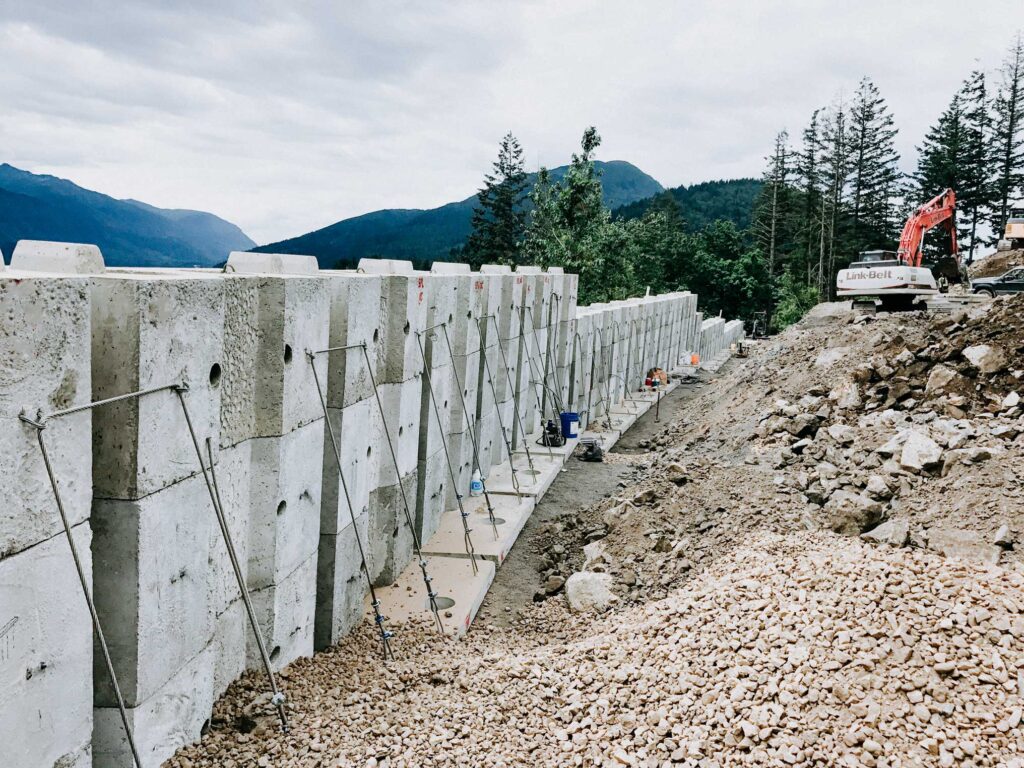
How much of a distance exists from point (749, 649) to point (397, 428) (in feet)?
13.9

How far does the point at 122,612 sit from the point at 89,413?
1170mm

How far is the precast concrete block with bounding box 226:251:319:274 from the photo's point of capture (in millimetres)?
6379

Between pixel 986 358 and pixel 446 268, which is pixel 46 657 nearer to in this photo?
pixel 446 268

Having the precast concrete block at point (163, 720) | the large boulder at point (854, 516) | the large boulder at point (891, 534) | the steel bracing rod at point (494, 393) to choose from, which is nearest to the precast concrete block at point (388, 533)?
the precast concrete block at point (163, 720)

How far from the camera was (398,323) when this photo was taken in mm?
8656

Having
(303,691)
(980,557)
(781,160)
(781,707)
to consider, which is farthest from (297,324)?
(781,160)

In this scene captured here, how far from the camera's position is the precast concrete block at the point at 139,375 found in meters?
4.47

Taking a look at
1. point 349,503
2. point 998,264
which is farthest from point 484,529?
point 998,264

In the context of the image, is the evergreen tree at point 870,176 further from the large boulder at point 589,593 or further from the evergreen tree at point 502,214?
the large boulder at point 589,593

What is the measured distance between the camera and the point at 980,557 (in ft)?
23.9

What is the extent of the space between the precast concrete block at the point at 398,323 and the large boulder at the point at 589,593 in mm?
2823

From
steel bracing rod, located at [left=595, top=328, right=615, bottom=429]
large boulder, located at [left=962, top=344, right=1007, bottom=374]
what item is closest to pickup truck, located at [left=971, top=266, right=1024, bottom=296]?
steel bracing rod, located at [left=595, top=328, right=615, bottom=429]

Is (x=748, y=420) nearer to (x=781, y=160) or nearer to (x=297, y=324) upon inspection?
(x=297, y=324)

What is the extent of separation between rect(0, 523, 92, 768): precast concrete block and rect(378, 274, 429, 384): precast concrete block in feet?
15.3
